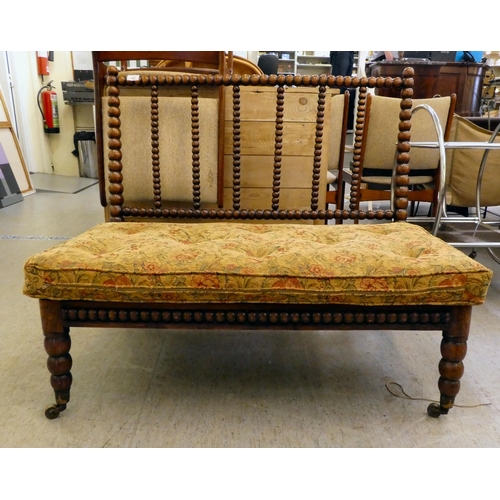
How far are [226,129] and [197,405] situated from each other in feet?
3.39

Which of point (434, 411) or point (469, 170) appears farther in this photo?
point (469, 170)

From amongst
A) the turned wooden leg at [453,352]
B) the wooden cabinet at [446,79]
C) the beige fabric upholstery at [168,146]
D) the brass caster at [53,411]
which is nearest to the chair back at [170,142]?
the beige fabric upholstery at [168,146]

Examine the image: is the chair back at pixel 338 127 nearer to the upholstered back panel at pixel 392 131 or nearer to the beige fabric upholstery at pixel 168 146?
the upholstered back panel at pixel 392 131

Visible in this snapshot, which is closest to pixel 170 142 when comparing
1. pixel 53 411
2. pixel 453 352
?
pixel 53 411

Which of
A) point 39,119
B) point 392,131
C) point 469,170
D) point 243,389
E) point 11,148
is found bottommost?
point 243,389

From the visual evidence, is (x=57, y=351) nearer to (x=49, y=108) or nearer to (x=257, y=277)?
(x=257, y=277)

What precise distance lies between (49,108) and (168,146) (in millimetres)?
4011

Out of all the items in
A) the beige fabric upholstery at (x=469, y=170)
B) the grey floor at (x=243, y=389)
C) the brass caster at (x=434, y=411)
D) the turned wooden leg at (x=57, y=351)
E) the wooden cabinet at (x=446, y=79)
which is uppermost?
the wooden cabinet at (x=446, y=79)

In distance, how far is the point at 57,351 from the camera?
101 cm

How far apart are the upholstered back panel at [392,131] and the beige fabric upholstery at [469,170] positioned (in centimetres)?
20

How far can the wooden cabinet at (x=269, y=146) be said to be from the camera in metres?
1.67

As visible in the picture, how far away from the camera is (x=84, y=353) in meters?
1.38

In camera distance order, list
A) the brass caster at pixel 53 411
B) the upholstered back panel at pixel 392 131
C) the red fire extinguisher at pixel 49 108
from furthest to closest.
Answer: the red fire extinguisher at pixel 49 108
the upholstered back panel at pixel 392 131
the brass caster at pixel 53 411

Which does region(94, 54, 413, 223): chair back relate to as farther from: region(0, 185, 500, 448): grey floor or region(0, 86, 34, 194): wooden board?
region(0, 86, 34, 194): wooden board
